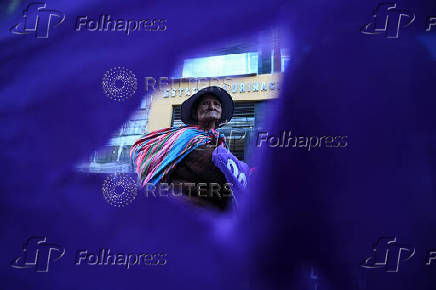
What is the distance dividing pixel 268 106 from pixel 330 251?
2.43ft

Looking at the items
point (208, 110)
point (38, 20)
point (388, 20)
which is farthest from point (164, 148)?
point (388, 20)

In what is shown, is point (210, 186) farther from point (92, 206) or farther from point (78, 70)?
point (78, 70)

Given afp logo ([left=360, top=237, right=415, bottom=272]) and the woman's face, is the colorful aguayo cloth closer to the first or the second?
the woman's face

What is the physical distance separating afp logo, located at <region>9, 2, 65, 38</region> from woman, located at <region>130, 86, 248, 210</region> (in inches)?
34.5

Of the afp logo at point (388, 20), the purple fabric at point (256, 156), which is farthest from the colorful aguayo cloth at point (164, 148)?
the afp logo at point (388, 20)

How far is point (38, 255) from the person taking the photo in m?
1.53

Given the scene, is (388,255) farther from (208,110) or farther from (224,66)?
(224,66)

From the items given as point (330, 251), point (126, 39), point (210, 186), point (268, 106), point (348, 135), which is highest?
point (126, 39)

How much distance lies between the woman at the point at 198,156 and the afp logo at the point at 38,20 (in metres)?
0.88

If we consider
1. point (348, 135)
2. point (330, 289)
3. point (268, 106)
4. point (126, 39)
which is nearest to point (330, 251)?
point (330, 289)

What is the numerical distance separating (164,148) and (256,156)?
460 millimetres

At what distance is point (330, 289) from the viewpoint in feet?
4.52

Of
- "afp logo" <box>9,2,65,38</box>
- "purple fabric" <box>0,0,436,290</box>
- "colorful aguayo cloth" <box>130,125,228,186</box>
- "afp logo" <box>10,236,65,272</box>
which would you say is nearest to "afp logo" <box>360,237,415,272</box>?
"purple fabric" <box>0,0,436,290</box>

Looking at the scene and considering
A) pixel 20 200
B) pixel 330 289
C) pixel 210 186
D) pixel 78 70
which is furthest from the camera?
pixel 78 70
